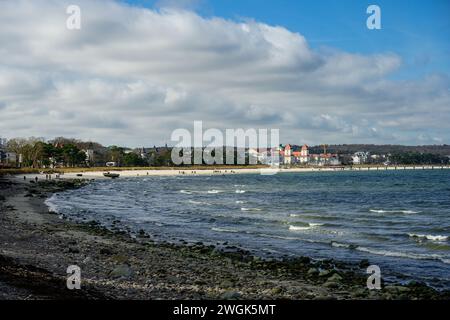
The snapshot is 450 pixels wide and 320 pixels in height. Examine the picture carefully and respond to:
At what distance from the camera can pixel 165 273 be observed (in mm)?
15977

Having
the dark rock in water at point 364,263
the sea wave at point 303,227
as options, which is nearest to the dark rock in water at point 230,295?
the dark rock in water at point 364,263

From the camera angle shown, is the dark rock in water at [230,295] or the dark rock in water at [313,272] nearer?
the dark rock in water at [230,295]

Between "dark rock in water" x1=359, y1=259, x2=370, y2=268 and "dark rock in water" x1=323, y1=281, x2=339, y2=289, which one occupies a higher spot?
"dark rock in water" x1=323, y1=281, x2=339, y2=289

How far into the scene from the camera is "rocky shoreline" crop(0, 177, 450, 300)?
1277cm

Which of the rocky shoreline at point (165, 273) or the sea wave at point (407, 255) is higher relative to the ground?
the rocky shoreline at point (165, 273)

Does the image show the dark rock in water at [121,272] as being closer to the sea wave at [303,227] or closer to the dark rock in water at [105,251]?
the dark rock in water at [105,251]

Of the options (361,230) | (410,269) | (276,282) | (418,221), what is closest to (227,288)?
(276,282)

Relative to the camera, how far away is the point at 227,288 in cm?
1416

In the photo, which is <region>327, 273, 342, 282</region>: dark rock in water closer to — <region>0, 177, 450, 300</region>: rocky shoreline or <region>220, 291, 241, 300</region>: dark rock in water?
<region>0, 177, 450, 300</region>: rocky shoreline

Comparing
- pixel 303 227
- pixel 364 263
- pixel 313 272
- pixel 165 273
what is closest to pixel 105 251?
pixel 165 273

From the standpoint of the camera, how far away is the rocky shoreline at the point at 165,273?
12.8 metres

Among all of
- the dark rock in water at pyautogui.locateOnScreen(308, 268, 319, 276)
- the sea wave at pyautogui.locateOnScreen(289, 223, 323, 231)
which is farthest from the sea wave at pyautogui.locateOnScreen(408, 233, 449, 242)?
the dark rock in water at pyautogui.locateOnScreen(308, 268, 319, 276)

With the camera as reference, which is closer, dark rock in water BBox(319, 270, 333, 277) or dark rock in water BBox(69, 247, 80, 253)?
dark rock in water BBox(319, 270, 333, 277)
